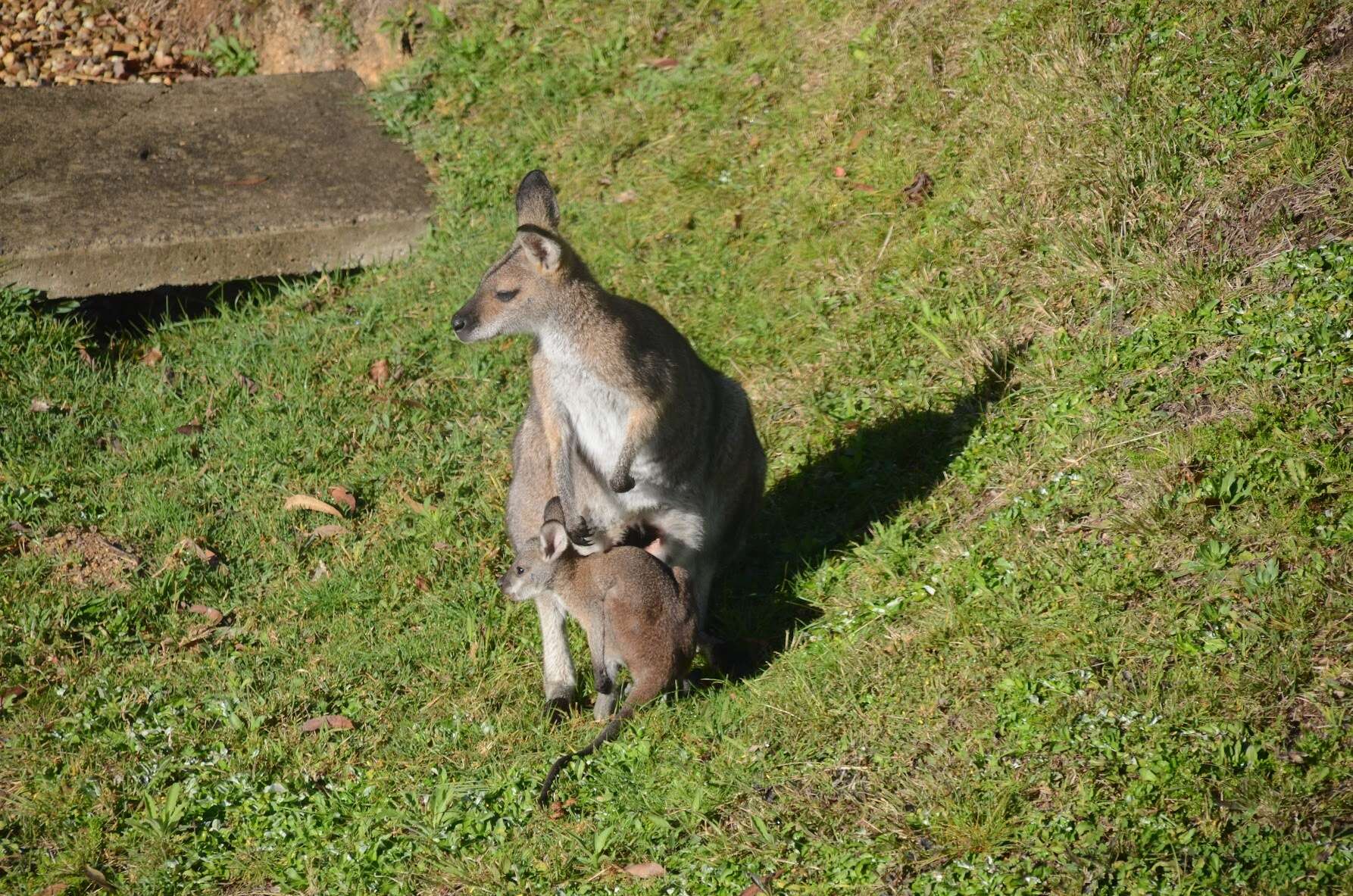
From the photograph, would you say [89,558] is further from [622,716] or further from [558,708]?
[622,716]

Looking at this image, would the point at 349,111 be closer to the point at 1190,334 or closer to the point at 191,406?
the point at 191,406

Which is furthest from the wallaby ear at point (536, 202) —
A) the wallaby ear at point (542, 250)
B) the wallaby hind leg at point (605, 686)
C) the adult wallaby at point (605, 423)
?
the wallaby hind leg at point (605, 686)

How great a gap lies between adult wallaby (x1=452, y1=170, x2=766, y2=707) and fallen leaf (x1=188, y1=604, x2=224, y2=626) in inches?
55.5

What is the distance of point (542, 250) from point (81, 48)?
265 inches

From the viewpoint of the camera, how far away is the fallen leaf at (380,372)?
7.21 meters

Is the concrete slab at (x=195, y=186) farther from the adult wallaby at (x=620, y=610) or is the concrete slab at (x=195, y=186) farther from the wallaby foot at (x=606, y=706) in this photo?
the wallaby foot at (x=606, y=706)

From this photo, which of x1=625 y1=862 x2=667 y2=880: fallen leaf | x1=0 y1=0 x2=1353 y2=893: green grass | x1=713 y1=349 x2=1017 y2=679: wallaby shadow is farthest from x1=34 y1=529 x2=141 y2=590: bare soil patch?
x1=625 y1=862 x2=667 y2=880: fallen leaf

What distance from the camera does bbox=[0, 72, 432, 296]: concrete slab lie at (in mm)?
7445

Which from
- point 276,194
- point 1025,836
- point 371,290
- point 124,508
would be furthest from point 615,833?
point 276,194

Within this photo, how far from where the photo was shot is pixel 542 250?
5004 mm

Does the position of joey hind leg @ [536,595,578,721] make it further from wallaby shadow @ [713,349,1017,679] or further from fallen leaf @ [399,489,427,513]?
fallen leaf @ [399,489,427,513]

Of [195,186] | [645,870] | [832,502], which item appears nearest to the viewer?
[645,870]

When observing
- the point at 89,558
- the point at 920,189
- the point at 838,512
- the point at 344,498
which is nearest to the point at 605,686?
the point at 838,512

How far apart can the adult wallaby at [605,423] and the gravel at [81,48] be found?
571 cm
